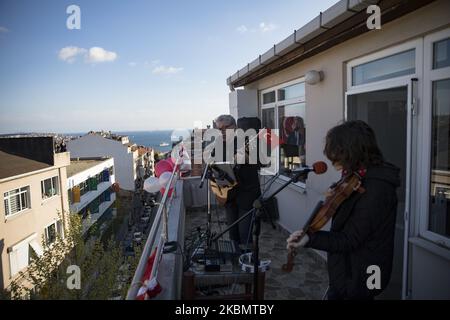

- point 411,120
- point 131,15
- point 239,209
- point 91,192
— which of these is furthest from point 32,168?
point 411,120

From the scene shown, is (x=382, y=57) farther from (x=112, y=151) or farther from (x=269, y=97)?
(x=112, y=151)

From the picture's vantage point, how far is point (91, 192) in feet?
98.9

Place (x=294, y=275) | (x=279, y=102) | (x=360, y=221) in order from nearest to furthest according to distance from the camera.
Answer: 1. (x=360, y=221)
2. (x=294, y=275)
3. (x=279, y=102)

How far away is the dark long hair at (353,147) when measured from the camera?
1.54m

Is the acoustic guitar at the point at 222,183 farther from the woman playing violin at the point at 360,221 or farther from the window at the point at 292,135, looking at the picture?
the woman playing violin at the point at 360,221

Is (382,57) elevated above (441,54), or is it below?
above

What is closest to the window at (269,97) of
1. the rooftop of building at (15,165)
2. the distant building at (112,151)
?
the rooftop of building at (15,165)

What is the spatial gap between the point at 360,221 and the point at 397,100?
312 centimetres

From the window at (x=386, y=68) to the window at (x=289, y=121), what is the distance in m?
1.28

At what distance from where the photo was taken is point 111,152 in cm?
4347

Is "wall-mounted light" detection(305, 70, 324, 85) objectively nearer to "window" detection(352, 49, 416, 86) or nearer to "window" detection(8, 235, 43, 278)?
"window" detection(352, 49, 416, 86)

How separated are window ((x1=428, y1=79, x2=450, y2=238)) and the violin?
1.21 m

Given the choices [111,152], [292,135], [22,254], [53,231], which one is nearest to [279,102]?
[292,135]

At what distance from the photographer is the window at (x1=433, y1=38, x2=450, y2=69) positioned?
215cm
